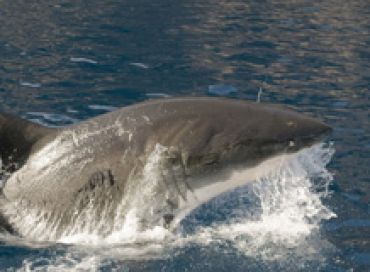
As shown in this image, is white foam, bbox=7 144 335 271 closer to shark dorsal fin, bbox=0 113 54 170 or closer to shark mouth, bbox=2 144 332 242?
shark mouth, bbox=2 144 332 242

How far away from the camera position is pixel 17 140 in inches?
330

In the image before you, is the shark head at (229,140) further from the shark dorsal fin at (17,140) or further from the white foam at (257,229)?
the shark dorsal fin at (17,140)

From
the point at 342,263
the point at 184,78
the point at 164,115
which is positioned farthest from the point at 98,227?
the point at 184,78

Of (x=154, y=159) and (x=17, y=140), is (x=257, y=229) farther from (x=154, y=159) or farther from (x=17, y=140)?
(x=17, y=140)

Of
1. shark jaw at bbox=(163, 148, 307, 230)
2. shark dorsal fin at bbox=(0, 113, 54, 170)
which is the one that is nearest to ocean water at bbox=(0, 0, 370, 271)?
shark jaw at bbox=(163, 148, 307, 230)

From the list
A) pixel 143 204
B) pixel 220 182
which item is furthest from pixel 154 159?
pixel 220 182

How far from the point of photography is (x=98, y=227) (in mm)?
8148

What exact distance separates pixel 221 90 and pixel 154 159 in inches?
325

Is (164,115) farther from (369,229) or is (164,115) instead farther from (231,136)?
(369,229)

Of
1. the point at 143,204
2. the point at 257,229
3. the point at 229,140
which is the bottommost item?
the point at 257,229

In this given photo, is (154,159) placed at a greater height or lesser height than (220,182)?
greater

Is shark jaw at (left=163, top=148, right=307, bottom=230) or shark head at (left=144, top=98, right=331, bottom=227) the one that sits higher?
shark head at (left=144, top=98, right=331, bottom=227)

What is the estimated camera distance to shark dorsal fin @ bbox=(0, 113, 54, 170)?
27.5 feet

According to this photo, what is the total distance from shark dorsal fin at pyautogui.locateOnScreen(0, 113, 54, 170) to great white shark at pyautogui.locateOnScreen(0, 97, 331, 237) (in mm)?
118
